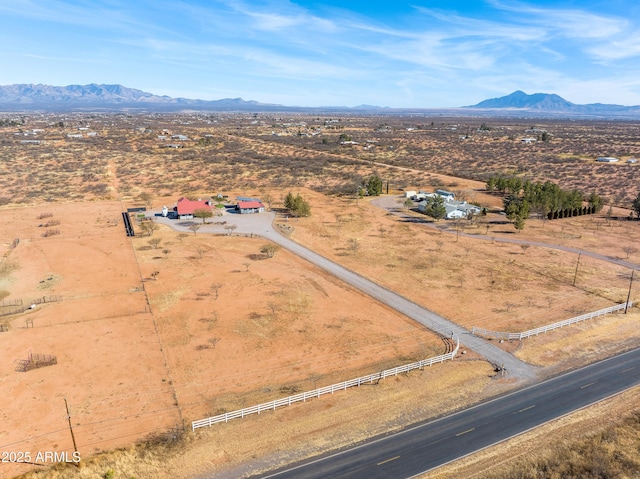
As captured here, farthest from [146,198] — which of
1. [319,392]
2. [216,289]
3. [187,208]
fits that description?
[319,392]

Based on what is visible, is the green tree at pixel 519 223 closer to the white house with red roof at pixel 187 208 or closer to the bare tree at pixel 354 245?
the bare tree at pixel 354 245

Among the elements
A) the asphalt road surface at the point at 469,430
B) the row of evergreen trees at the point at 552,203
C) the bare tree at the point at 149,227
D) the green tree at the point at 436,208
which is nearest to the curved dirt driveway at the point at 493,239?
the green tree at the point at 436,208

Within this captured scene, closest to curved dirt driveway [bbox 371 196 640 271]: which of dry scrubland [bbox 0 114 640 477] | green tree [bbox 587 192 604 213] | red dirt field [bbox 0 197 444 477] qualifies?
dry scrubland [bbox 0 114 640 477]

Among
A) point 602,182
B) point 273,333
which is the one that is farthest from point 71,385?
point 602,182

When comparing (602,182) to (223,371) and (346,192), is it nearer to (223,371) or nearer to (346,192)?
(346,192)

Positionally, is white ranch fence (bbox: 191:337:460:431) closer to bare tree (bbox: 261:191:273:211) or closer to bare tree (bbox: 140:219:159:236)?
bare tree (bbox: 140:219:159:236)

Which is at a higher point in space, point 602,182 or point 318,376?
point 602,182
